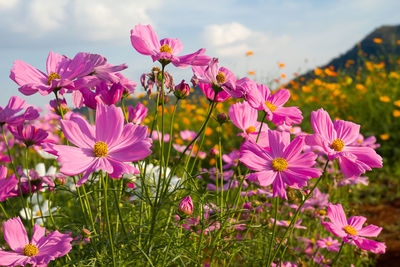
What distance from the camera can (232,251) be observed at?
3.94 feet

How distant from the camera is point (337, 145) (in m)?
0.97

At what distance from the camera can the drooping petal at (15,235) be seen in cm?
100

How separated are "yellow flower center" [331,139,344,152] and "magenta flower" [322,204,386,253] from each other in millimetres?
246

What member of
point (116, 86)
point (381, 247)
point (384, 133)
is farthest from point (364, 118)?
point (116, 86)

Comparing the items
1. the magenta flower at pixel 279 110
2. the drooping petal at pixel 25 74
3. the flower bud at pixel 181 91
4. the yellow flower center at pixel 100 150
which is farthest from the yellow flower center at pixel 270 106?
the drooping petal at pixel 25 74

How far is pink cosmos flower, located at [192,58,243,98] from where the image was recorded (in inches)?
36.9

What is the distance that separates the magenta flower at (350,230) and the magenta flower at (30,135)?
884 mm

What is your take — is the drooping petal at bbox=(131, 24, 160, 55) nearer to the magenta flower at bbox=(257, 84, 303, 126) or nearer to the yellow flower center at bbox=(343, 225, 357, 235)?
the magenta flower at bbox=(257, 84, 303, 126)

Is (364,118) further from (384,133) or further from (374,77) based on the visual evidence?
(374,77)

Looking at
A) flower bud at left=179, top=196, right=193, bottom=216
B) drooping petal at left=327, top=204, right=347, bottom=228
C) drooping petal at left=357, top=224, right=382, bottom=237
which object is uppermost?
flower bud at left=179, top=196, right=193, bottom=216

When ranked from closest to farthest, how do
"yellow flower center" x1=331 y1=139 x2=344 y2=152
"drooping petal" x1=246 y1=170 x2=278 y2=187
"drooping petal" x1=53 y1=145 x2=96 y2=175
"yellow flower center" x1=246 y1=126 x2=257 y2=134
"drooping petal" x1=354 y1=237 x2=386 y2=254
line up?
"drooping petal" x1=53 y1=145 x2=96 y2=175
"drooping petal" x1=246 y1=170 x2=278 y2=187
"yellow flower center" x1=331 y1=139 x2=344 y2=152
"drooping petal" x1=354 y1=237 x2=386 y2=254
"yellow flower center" x1=246 y1=126 x2=257 y2=134

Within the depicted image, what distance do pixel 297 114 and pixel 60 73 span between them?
615mm

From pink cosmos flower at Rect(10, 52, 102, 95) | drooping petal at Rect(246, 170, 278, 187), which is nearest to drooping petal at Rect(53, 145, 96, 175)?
pink cosmos flower at Rect(10, 52, 102, 95)

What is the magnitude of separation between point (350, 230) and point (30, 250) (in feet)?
3.05
